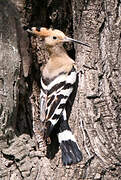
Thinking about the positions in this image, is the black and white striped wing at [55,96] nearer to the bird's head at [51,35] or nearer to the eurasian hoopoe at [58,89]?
the eurasian hoopoe at [58,89]

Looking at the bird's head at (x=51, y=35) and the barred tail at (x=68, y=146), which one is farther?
the bird's head at (x=51, y=35)

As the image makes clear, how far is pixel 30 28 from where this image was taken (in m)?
3.06

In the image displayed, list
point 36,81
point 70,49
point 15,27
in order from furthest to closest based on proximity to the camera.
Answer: point 70,49, point 36,81, point 15,27

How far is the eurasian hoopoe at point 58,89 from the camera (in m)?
2.81

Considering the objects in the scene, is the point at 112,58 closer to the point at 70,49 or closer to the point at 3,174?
the point at 70,49

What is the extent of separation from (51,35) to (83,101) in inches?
28.3

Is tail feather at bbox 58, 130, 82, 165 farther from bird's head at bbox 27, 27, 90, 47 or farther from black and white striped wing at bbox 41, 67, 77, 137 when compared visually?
bird's head at bbox 27, 27, 90, 47

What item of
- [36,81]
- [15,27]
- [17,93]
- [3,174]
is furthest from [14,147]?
[15,27]

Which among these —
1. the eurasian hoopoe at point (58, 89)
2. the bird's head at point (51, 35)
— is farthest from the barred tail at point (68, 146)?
the bird's head at point (51, 35)

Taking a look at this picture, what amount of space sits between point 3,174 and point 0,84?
0.66m

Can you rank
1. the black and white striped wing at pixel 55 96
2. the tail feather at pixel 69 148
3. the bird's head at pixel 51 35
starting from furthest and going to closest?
the bird's head at pixel 51 35, the black and white striped wing at pixel 55 96, the tail feather at pixel 69 148

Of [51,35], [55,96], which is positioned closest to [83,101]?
[55,96]

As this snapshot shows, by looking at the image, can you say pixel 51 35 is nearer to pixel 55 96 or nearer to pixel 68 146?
pixel 55 96

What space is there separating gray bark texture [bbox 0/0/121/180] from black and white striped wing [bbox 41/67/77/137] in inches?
3.6
